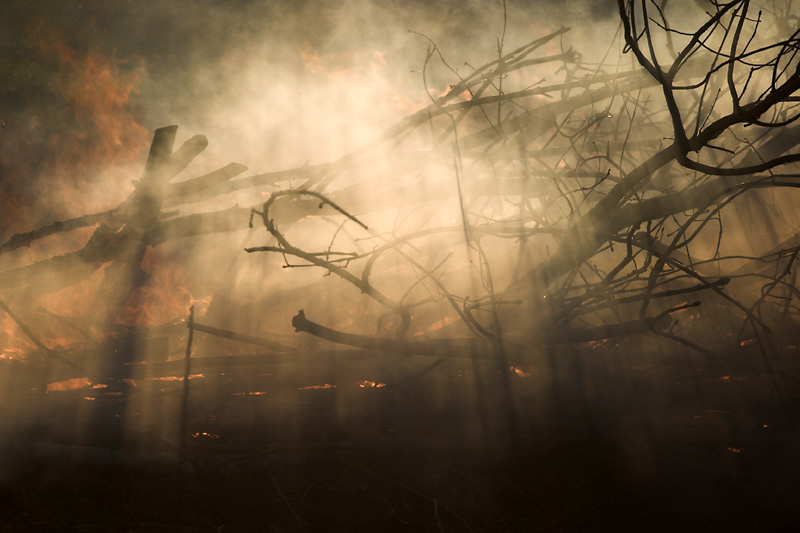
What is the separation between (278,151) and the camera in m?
5.61

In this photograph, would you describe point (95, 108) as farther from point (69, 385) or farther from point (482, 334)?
point (482, 334)

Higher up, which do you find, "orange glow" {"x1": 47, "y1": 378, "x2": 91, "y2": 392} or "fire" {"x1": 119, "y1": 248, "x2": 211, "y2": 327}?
"fire" {"x1": 119, "y1": 248, "x2": 211, "y2": 327}

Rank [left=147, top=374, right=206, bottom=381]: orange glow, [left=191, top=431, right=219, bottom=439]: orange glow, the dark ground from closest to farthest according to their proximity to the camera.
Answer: the dark ground → [left=191, top=431, right=219, bottom=439]: orange glow → [left=147, top=374, right=206, bottom=381]: orange glow

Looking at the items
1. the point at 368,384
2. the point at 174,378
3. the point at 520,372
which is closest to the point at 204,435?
the point at 174,378

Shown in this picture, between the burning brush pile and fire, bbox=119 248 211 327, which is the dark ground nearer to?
the burning brush pile

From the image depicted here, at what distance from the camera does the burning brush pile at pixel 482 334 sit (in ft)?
6.97

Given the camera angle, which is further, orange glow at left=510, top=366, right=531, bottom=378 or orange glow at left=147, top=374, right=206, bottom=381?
orange glow at left=147, top=374, right=206, bottom=381

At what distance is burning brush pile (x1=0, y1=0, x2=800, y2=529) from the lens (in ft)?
6.97

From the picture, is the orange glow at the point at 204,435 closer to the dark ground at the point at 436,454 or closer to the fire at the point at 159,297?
the dark ground at the point at 436,454

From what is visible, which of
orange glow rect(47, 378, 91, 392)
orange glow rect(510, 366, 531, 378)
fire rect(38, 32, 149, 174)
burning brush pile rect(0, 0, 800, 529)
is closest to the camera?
burning brush pile rect(0, 0, 800, 529)

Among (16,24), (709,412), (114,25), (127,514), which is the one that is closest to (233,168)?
(127,514)

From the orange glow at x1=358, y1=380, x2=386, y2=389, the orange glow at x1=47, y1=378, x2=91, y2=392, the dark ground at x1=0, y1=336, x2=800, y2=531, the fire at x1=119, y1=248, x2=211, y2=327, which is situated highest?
the fire at x1=119, y1=248, x2=211, y2=327

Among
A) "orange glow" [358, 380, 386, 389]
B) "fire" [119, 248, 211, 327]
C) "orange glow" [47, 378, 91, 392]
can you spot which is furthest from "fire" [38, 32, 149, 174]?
"orange glow" [358, 380, 386, 389]

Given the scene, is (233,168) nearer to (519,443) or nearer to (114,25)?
(519,443)
